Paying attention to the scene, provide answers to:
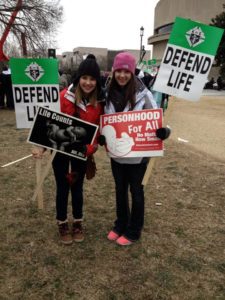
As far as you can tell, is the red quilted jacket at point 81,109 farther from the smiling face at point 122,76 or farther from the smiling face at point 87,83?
the smiling face at point 122,76

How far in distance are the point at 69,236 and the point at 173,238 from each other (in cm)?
116

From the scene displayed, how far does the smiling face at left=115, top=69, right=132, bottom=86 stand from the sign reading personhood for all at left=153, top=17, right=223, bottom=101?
31.4 inches

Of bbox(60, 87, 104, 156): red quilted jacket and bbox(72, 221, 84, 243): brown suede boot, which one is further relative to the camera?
bbox(72, 221, 84, 243): brown suede boot

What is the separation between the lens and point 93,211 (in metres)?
4.38

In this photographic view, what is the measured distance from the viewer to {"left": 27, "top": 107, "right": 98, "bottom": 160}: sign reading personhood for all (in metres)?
3.19

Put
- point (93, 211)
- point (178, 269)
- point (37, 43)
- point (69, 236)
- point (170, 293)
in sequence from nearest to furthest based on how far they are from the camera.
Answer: point (170, 293)
point (178, 269)
point (69, 236)
point (93, 211)
point (37, 43)

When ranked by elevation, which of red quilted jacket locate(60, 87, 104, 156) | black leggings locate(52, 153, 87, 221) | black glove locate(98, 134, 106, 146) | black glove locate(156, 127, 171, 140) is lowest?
black leggings locate(52, 153, 87, 221)

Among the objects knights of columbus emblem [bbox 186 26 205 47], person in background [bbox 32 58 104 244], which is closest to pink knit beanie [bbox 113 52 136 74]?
person in background [bbox 32 58 104 244]

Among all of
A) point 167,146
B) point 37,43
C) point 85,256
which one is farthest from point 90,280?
point 37,43

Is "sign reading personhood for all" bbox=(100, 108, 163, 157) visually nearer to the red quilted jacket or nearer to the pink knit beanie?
the red quilted jacket

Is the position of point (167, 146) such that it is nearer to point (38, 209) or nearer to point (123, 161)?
point (38, 209)

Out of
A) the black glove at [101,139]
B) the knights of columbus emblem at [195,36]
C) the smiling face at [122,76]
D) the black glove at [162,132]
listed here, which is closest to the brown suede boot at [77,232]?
the black glove at [101,139]

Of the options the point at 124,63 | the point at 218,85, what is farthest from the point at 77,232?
the point at 218,85

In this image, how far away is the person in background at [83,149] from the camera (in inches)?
123
